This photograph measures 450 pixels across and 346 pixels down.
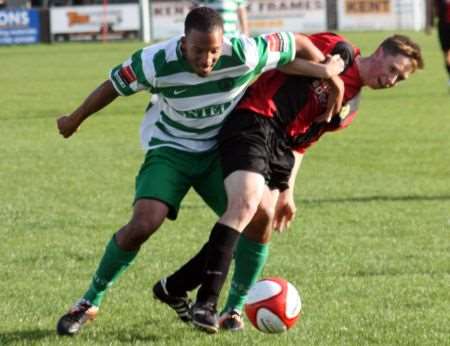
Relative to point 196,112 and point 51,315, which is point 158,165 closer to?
point 196,112

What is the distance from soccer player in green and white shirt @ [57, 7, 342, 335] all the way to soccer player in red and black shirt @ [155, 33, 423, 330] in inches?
5.4

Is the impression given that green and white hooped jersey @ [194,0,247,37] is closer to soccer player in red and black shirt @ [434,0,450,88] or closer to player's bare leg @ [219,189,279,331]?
soccer player in red and black shirt @ [434,0,450,88]

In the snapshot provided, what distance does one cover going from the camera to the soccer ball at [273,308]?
5801 mm

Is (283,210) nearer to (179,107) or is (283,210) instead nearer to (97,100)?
(179,107)

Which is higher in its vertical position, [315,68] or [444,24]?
[315,68]

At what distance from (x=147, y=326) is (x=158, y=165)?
2.66ft

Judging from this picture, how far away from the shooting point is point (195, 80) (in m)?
5.80

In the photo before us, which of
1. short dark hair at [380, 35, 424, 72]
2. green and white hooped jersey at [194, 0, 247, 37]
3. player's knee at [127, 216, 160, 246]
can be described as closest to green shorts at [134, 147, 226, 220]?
player's knee at [127, 216, 160, 246]

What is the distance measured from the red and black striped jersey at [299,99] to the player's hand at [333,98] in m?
0.03

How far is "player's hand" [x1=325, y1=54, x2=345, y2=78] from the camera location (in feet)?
19.1

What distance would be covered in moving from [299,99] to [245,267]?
88cm

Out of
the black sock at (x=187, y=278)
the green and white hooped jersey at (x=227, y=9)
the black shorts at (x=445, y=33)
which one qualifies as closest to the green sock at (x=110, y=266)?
the black sock at (x=187, y=278)

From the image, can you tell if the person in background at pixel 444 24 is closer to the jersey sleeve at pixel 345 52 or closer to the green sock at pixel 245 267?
the jersey sleeve at pixel 345 52

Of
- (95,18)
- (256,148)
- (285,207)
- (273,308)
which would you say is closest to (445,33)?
(285,207)
